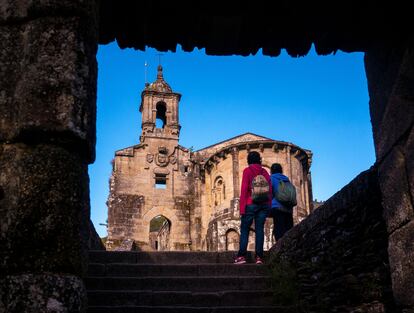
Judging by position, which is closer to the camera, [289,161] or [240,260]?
[240,260]

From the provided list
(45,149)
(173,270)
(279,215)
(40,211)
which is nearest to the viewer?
(40,211)

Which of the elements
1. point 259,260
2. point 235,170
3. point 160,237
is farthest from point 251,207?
point 160,237

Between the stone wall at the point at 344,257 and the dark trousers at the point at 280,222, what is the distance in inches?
74.4

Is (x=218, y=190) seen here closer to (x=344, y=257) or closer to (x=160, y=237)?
(x=160, y=237)

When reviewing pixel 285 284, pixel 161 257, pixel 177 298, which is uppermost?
pixel 161 257

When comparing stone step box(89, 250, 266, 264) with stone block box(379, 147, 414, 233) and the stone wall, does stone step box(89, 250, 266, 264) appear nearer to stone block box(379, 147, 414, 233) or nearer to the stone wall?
the stone wall

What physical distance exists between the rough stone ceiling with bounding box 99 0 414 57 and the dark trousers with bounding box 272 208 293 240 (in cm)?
463

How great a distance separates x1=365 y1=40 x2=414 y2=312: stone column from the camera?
13.5 feet

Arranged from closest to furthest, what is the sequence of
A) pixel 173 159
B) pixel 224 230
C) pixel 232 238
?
1. pixel 232 238
2. pixel 224 230
3. pixel 173 159

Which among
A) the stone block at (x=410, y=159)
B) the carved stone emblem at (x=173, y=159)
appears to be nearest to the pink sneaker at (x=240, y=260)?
the stone block at (x=410, y=159)

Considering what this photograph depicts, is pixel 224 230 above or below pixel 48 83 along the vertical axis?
above

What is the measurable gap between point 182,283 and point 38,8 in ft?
16.6

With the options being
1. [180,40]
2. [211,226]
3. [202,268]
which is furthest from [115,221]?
[180,40]

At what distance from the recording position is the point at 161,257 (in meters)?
8.30
